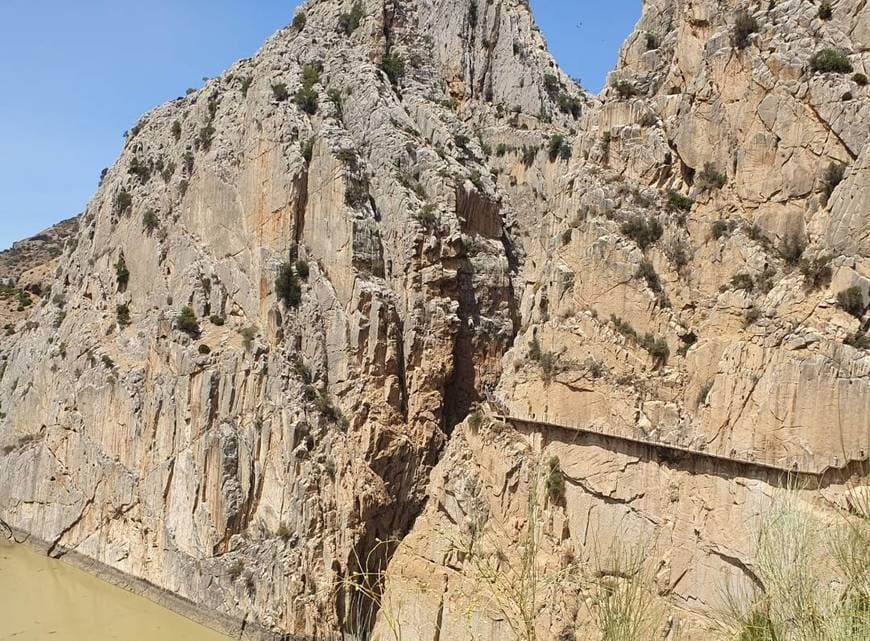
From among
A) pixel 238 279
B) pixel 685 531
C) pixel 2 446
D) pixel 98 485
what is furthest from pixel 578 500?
pixel 2 446

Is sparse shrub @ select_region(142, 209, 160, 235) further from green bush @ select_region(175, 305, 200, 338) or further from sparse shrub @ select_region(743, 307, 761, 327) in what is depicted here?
Result: sparse shrub @ select_region(743, 307, 761, 327)

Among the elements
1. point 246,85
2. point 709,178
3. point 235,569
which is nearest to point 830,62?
point 709,178

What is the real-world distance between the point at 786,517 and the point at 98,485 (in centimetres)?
2749

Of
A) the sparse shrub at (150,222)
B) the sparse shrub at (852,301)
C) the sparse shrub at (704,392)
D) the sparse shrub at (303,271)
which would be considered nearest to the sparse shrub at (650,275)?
the sparse shrub at (704,392)

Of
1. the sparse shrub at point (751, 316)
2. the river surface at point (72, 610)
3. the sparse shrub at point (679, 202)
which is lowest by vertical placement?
the river surface at point (72, 610)

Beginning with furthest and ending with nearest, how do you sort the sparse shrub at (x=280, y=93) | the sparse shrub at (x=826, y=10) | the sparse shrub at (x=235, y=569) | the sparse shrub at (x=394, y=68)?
1. the sparse shrub at (x=394, y=68)
2. the sparse shrub at (x=280, y=93)
3. the sparse shrub at (x=235, y=569)
4. the sparse shrub at (x=826, y=10)

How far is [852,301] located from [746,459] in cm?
408

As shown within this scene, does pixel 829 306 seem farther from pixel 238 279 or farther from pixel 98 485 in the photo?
pixel 98 485

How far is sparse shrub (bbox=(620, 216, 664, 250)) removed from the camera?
68.1 ft

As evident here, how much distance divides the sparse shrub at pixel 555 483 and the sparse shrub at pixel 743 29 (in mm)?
11974

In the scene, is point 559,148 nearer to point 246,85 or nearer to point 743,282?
point 743,282

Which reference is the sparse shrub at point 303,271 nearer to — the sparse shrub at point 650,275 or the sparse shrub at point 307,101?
the sparse shrub at point 307,101

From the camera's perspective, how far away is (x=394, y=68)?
104 ft

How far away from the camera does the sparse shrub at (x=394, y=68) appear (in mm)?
31500
